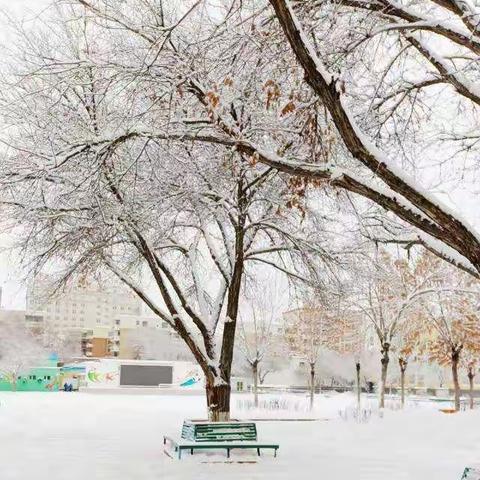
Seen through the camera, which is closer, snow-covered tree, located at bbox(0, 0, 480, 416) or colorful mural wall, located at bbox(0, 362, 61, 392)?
snow-covered tree, located at bbox(0, 0, 480, 416)

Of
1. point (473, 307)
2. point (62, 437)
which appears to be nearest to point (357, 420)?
point (473, 307)

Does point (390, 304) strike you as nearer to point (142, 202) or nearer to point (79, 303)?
point (142, 202)

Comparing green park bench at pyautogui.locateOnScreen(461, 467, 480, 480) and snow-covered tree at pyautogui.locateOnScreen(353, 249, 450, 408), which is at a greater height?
snow-covered tree at pyautogui.locateOnScreen(353, 249, 450, 408)

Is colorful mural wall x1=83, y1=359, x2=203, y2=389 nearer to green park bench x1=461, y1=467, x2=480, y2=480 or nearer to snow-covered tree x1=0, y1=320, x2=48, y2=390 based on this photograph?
snow-covered tree x1=0, y1=320, x2=48, y2=390

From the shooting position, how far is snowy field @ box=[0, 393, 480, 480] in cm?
1284

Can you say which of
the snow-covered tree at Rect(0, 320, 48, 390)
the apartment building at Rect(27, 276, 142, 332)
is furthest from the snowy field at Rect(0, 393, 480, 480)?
the snow-covered tree at Rect(0, 320, 48, 390)

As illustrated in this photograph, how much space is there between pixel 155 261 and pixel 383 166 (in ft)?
28.4

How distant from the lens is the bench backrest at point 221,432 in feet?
47.0

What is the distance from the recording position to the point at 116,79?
969 centimetres

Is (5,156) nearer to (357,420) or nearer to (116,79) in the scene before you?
(116,79)

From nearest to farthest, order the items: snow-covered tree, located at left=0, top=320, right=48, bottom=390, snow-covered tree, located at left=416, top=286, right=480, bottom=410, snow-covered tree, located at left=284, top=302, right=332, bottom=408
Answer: snow-covered tree, located at left=416, top=286, right=480, bottom=410 → snow-covered tree, located at left=284, top=302, right=332, bottom=408 → snow-covered tree, located at left=0, top=320, right=48, bottom=390

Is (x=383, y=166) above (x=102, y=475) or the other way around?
above

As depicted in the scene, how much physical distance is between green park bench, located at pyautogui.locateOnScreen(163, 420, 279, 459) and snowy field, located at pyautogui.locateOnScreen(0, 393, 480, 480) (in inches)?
10.1

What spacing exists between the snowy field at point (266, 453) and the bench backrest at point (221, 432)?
14.1 inches
